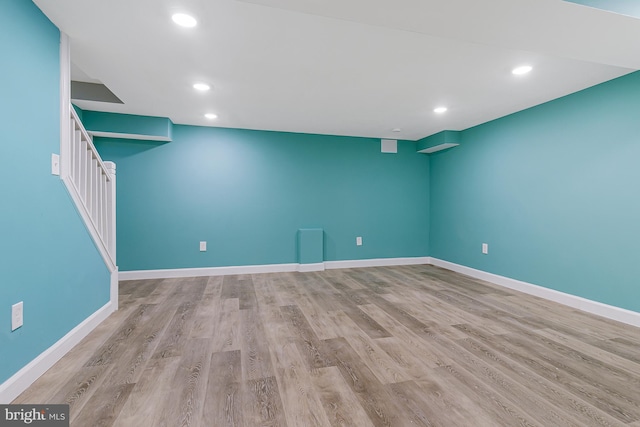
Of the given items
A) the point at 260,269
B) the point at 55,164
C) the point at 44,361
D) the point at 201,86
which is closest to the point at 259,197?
the point at 260,269

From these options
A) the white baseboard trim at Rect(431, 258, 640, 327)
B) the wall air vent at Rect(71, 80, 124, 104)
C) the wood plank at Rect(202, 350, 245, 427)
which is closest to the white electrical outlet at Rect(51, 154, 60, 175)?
the wood plank at Rect(202, 350, 245, 427)

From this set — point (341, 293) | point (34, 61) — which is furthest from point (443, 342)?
point (34, 61)

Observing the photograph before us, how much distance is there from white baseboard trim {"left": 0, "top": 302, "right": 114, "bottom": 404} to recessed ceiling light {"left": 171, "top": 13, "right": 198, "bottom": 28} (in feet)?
6.90

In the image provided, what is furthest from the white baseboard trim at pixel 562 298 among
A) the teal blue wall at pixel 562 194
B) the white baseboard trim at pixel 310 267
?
the white baseboard trim at pixel 310 267

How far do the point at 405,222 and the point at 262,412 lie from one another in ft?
13.3

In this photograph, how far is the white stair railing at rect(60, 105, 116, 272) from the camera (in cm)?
199

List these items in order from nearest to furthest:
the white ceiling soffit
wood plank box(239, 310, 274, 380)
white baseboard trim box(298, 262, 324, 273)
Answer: the white ceiling soffit, wood plank box(239, 310, 274, 380), white baseboard trim box(298, 262, 324, 273)

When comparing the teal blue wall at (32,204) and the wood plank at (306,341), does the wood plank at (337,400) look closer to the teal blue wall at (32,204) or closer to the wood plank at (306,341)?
the wood plank at (306,341)

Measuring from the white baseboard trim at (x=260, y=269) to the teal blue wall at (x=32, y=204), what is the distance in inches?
74.7

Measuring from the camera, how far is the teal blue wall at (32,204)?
55.3 inches

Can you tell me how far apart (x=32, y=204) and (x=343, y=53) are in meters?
2.17

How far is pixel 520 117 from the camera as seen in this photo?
132 inches

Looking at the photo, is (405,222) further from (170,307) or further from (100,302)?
(100,302)

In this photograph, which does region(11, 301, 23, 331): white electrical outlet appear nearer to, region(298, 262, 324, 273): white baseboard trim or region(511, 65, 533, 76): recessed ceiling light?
region(298, 262, 324, 273): white baseboard trim
